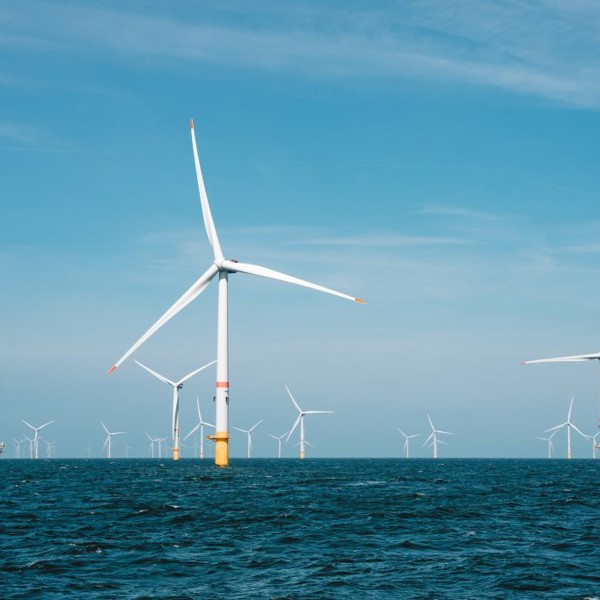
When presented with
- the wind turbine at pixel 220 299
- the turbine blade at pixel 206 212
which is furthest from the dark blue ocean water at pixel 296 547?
the turbine blade at pixel 206 212

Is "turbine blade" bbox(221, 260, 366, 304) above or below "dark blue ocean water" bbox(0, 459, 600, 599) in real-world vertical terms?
above

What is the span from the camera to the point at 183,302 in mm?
94500

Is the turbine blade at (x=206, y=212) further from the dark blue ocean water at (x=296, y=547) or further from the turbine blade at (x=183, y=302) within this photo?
the dark blue ocean water at (x=296, y=547)

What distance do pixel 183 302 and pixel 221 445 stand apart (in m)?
17.5

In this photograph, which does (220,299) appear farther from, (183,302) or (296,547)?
(296,547)

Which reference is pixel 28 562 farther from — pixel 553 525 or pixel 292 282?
pixel 292 282

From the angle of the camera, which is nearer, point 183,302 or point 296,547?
point 296,547

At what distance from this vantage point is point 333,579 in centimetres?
3073

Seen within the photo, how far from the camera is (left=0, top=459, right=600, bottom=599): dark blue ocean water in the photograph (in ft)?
96.8

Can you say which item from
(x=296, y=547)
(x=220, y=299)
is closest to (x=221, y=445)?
(x=220, y=299)

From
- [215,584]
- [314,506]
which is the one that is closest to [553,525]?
[314,506]

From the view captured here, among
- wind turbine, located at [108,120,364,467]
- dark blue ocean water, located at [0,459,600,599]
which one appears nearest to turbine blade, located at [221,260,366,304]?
wind turbine, located at [108,120,364,467]

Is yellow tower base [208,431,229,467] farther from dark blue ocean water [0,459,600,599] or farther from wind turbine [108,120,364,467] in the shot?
dark blue ocean water [0,459,600,599]

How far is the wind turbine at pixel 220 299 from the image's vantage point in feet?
288
